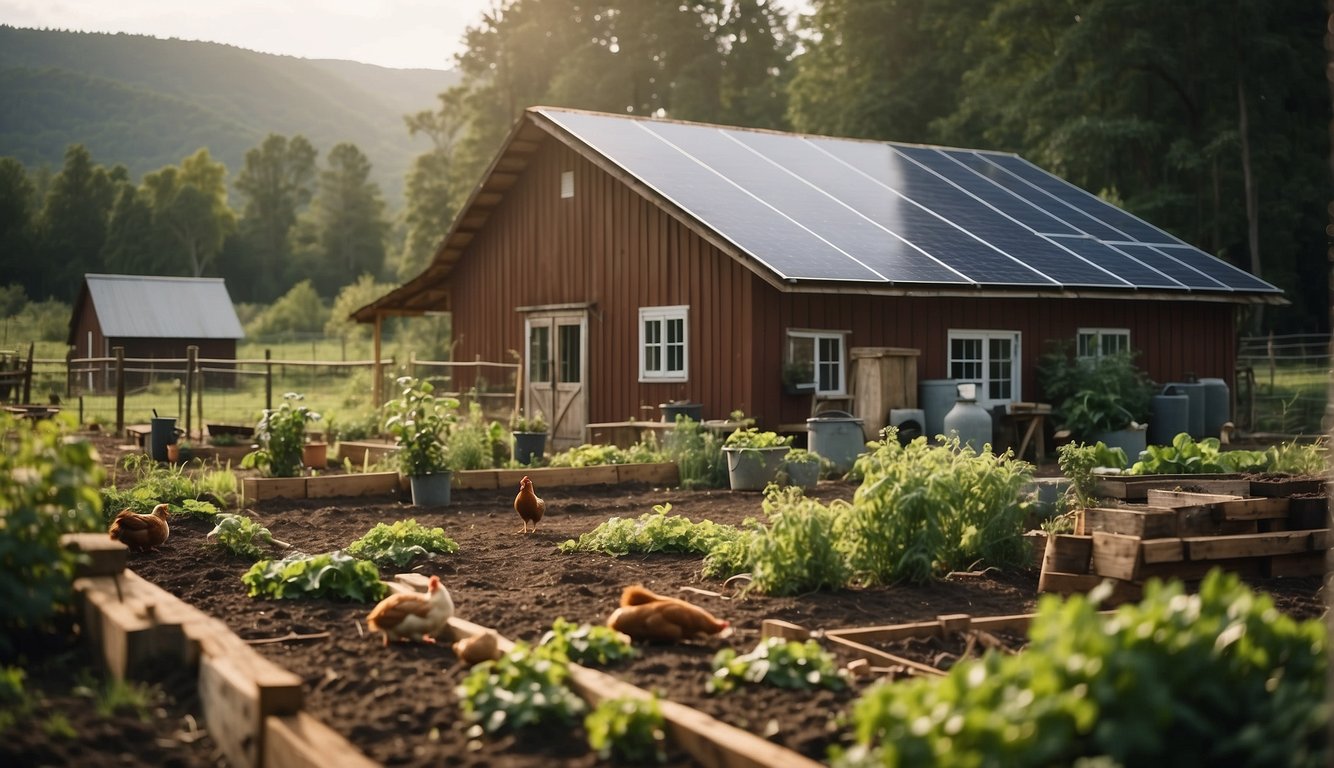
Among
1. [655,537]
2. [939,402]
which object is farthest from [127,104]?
[655,537]

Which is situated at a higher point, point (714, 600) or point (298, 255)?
point (298, 255)

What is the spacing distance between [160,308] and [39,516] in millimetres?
42106

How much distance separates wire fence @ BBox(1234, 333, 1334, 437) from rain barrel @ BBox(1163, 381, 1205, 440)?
119cm

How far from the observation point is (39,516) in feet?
15.6

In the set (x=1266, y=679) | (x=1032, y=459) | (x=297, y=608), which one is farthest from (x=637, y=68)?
(x=1266, y=679)

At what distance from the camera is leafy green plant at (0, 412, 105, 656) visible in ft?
15.2

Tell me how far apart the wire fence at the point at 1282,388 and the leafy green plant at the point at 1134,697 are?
17681 millimetres

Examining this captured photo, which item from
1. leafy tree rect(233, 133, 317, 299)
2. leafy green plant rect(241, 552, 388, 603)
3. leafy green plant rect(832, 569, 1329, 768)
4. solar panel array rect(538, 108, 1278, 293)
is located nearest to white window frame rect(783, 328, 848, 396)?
solar panel array rect(538, 108, 1278, 293)

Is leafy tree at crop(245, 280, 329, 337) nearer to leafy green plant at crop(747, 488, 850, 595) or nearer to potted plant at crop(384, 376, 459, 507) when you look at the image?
potted plant at crop(384, 376, 459, 507)

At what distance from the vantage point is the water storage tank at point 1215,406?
2059cm

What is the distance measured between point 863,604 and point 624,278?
12748 mm

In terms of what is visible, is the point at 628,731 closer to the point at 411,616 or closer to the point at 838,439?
the point at 411,616

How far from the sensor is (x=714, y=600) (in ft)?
22.6

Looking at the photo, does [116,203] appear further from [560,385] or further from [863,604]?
[863,604]
